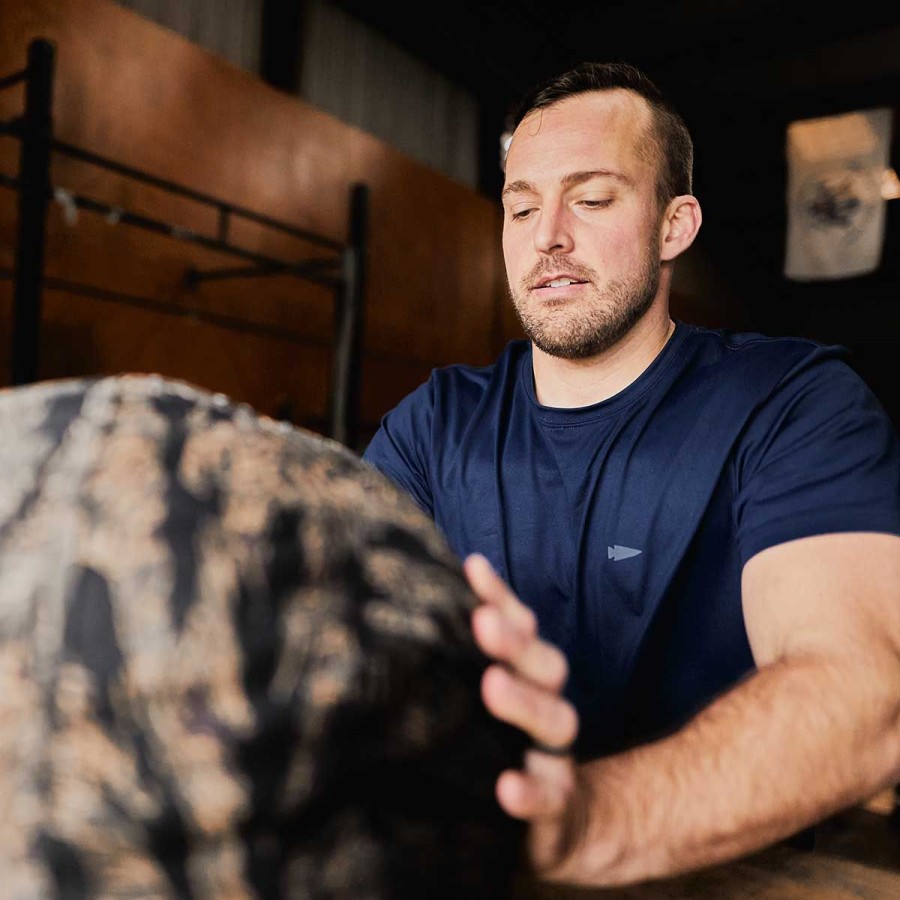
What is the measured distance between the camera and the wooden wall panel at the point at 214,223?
12.4 ft

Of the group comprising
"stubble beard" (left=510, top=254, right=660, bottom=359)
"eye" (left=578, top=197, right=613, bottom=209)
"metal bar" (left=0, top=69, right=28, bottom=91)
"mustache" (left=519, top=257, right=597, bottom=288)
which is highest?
"metal bar" (left=0, top=69, right=28, bottom=91)

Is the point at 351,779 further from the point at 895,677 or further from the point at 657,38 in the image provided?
the point at 657,38

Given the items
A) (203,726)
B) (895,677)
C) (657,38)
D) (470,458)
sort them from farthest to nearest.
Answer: (657,38) → (470,458) → (895,677) → (203,726)

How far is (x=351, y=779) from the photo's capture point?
446 mm

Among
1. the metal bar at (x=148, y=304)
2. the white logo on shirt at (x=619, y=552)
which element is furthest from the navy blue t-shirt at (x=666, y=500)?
the metal bar at (x=148, y=304)

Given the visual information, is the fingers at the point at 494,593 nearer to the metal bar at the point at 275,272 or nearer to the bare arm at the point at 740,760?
the bare arm at the point at 740,760

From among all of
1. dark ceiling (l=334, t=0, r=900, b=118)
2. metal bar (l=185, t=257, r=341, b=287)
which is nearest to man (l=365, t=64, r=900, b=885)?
metal bar (l=185, t=257, r=341, b=287)

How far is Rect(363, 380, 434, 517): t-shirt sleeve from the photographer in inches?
57.8

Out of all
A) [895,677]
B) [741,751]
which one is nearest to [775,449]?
[895,677]

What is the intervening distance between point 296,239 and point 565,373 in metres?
3.73

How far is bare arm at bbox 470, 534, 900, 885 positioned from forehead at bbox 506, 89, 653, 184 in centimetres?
84

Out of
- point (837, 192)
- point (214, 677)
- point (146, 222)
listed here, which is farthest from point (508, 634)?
point (837, 192)

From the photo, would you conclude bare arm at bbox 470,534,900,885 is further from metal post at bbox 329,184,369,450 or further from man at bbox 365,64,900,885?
metal post at bbox 329,184,369,450

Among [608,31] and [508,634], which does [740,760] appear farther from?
[608,31]
